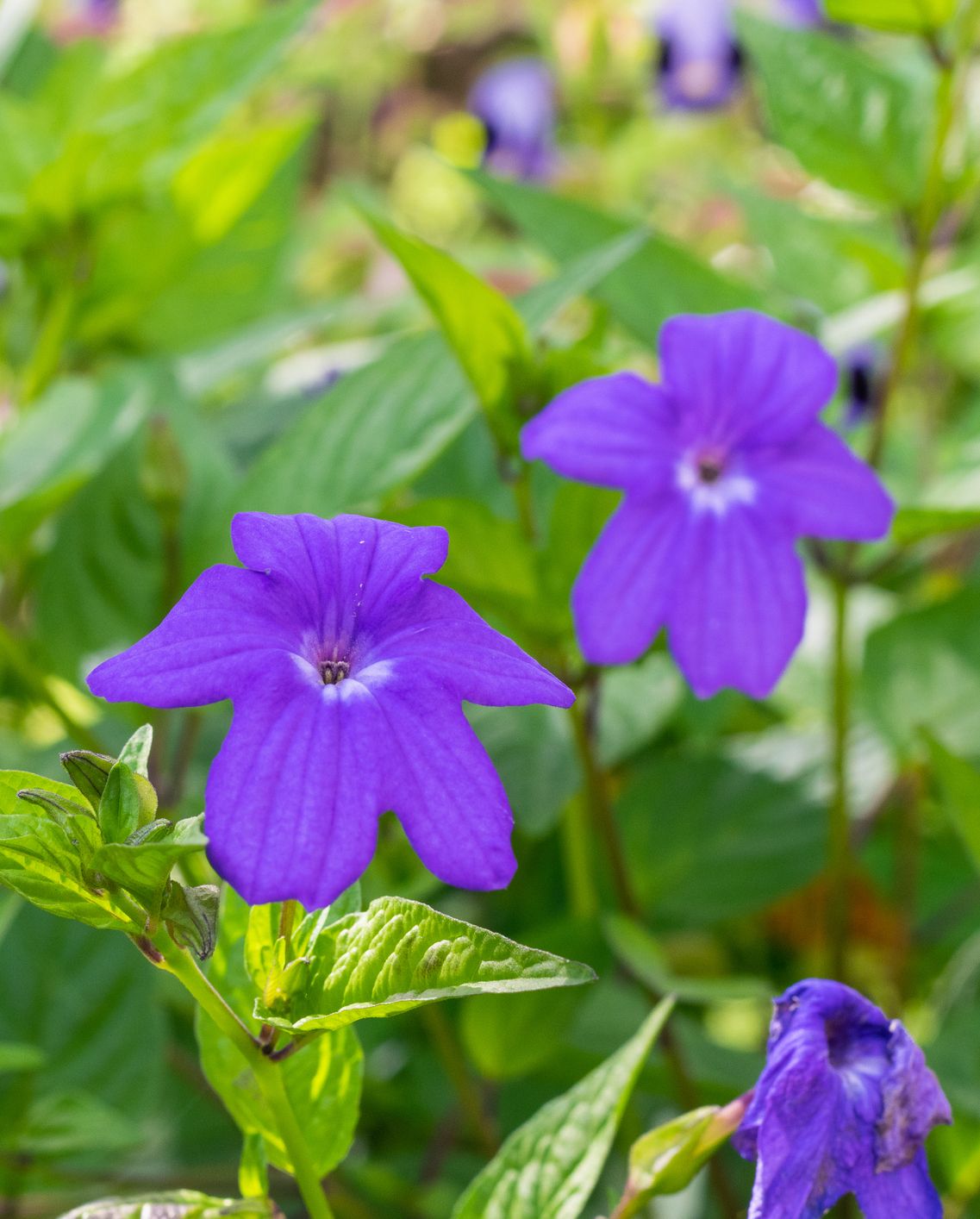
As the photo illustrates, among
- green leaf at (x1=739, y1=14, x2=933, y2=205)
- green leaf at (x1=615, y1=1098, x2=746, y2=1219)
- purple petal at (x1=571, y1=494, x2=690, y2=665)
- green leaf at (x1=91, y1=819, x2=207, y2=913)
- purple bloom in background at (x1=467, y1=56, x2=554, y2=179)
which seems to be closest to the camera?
green leaf at (x1=91, y1=819, x2=207, y2=913)

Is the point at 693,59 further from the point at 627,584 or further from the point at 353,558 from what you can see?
the point at 353,558

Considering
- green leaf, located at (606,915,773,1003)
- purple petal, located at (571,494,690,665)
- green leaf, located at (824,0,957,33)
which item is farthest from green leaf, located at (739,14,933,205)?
green leaf, located at (606,915,773,1003)

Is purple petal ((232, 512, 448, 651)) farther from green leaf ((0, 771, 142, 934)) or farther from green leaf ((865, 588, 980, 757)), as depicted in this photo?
green leaf ((865, 588, 980, 757))

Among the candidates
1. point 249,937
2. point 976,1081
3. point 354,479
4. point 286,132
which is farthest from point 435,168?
point 249,937

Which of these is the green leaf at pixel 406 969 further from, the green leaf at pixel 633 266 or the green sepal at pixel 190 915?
the green leaf at pixel 633 266

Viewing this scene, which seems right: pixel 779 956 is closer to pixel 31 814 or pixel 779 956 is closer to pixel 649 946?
pixel 649 946

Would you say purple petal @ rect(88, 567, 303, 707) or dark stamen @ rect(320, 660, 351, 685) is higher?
purple petal @ rect(88, 567, 303, 707)
